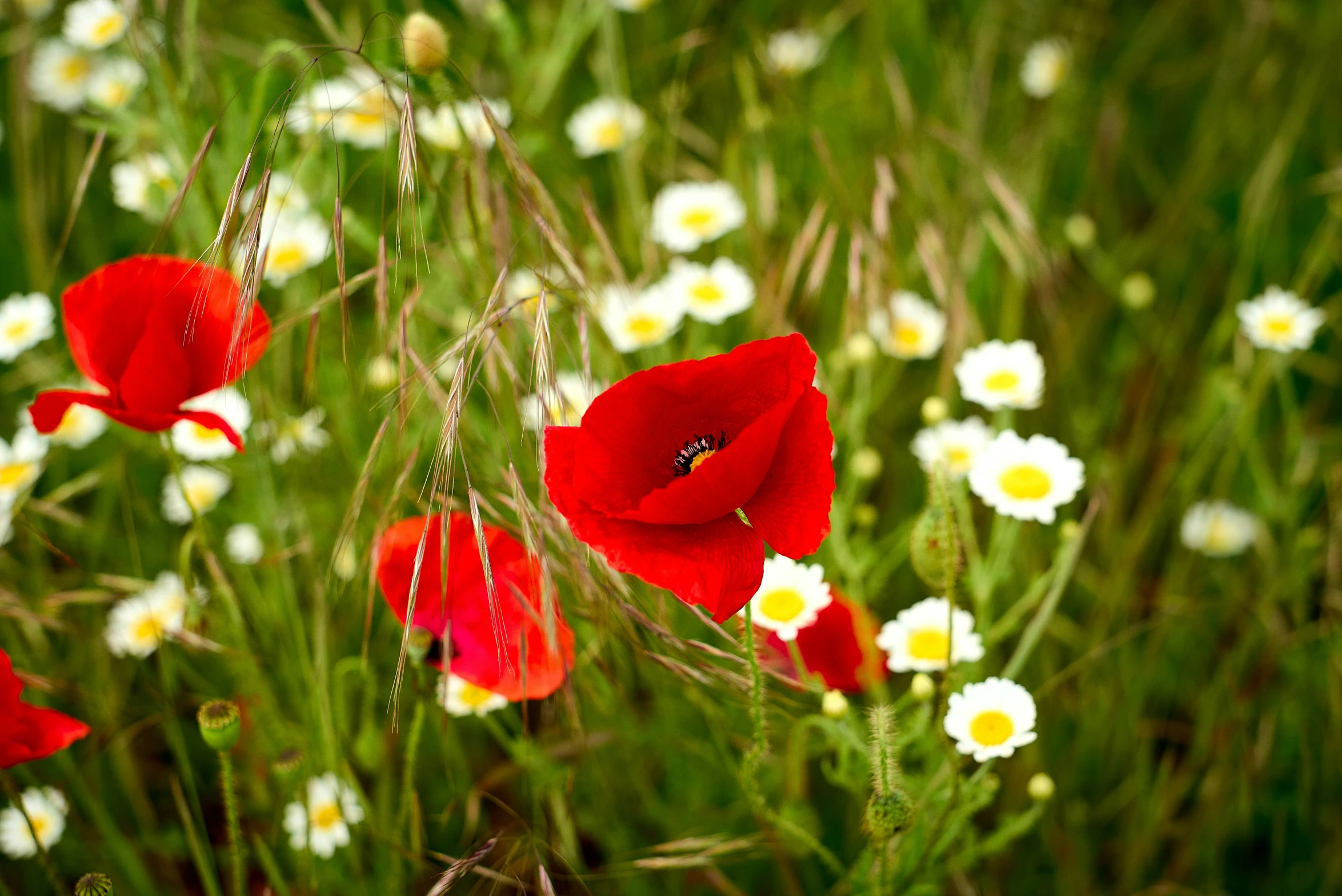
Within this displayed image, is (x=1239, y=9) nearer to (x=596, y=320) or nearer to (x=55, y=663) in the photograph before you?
(x=596, y=320)

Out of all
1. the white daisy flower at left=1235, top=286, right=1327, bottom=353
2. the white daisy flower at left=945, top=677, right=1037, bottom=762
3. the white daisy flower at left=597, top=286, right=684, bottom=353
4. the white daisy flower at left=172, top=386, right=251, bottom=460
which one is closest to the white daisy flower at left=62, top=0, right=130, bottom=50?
the white daisy flower at left=172, top=386, right=251, bottom=460

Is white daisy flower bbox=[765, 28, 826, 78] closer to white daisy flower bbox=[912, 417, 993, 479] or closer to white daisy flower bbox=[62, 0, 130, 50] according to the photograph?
white daisy flower bbox=[912, 417, 993, 479]

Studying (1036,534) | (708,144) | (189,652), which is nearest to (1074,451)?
(1036,534)

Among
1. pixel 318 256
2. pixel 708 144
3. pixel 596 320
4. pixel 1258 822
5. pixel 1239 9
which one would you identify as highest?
pixel 1239 9

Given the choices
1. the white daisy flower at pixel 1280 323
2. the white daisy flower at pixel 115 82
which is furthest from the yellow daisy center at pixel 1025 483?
the white daisy flower at pixel 115 82

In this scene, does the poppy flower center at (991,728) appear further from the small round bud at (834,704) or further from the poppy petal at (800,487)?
the poppy petal at (800,487)

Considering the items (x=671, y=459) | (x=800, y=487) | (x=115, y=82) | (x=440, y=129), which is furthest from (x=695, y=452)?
(x=115, y=82)
